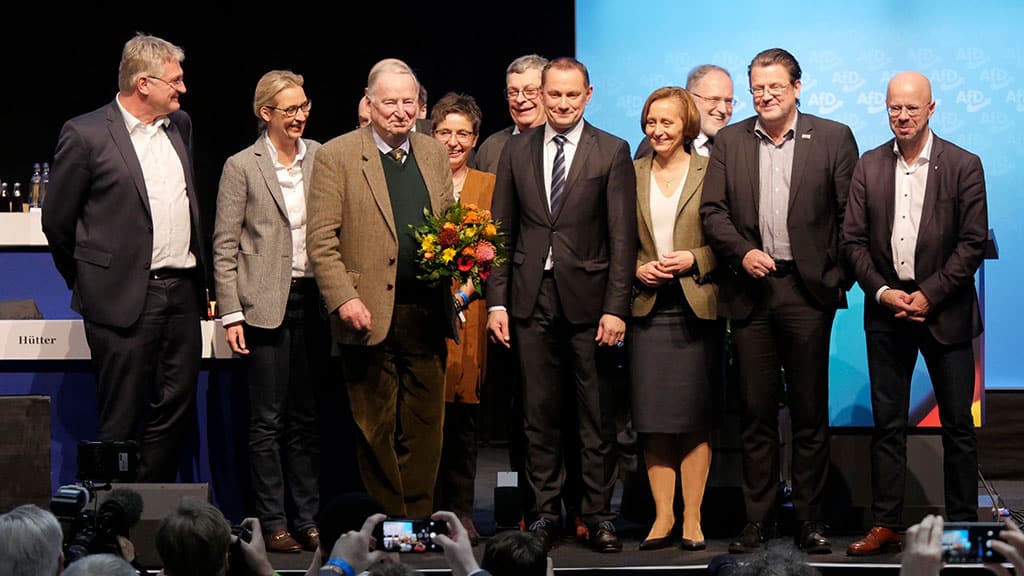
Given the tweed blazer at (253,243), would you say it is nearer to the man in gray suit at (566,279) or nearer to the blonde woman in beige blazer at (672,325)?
the man in gray suit at (566,279)

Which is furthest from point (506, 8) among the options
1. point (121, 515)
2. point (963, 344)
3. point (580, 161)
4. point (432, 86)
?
point (121, 515)

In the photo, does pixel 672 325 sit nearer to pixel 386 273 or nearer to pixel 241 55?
pixel 386 273

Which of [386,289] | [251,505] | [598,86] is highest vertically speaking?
[598,86]

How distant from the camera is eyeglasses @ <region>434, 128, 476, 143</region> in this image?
5996mm

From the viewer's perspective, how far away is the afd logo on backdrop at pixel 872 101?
8.46 meters

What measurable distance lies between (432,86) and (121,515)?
563 centimetres

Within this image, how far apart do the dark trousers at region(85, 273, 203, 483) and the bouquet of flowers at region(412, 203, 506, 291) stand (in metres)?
1.01

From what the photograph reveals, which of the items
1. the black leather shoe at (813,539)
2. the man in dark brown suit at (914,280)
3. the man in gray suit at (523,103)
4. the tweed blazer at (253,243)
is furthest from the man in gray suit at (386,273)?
the man in dark brown suit at (914,280)

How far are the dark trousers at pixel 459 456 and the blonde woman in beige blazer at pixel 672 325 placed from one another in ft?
2.23

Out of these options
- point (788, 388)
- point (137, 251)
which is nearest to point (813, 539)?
point (788, 388)

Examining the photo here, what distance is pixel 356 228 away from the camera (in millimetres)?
5285

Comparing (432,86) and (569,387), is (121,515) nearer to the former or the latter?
(569,387)

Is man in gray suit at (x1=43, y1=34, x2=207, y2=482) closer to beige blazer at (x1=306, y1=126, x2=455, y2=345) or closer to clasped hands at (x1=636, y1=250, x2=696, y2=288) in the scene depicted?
beige blazer at (x1=306, y1=126, x2=455, y2=345)

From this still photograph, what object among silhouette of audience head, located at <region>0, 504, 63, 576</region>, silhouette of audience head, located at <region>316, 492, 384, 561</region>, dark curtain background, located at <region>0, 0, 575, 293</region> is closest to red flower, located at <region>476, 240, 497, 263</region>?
silhouette of audience head, located at <region>316, 492, 384, 561</region>
